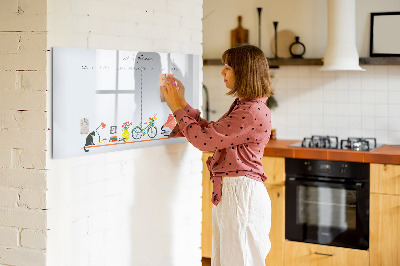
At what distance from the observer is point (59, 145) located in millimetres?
2303

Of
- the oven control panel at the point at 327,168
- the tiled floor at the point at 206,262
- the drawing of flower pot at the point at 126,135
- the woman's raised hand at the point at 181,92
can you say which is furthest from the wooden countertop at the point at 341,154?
the drawing of flower pot at the point at 126,135

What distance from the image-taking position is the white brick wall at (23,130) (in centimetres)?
224

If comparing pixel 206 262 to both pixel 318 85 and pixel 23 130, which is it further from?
pixel 23 130

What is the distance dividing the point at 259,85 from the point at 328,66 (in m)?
1.94

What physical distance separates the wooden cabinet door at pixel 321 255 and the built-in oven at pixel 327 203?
4 centimetres

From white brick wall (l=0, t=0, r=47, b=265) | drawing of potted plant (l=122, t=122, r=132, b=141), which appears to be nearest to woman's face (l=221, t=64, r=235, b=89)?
drawing of potted plant (l=122, t=122, r=132, b=141)

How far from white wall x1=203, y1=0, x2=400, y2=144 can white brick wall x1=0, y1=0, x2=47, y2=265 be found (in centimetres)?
307

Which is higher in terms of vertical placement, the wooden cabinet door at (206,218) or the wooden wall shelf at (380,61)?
the wooden wall shelf at (380,61)

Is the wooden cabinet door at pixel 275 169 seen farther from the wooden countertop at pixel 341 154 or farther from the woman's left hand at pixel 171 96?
the woman's left hand at pixel 171 96

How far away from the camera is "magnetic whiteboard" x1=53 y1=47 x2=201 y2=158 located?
7.57ft

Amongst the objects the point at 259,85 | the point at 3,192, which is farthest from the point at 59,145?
the point at 259,85

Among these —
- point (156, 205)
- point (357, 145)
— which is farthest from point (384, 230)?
point (156, 205)

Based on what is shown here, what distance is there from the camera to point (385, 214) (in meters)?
4.04

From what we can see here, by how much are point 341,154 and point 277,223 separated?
71cm
